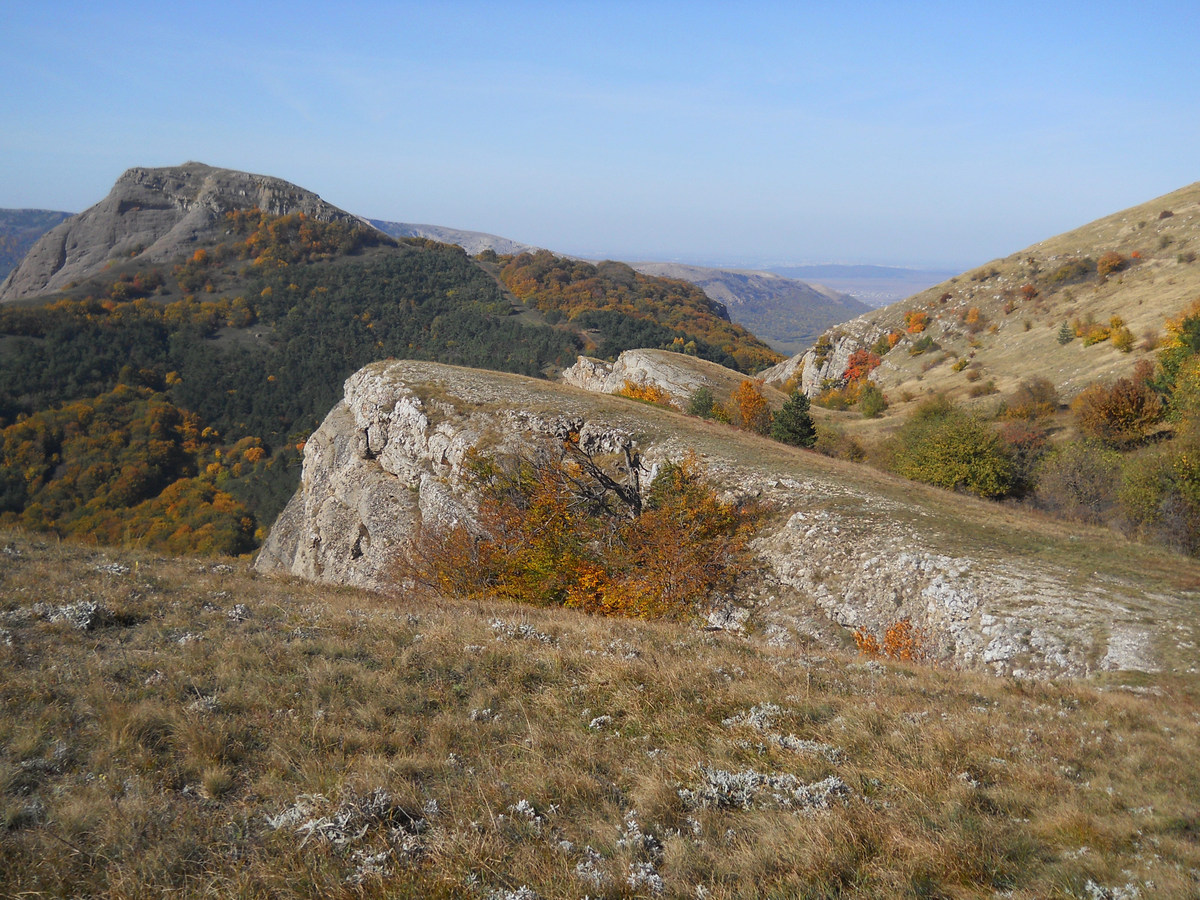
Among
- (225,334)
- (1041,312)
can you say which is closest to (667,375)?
(1041,312)

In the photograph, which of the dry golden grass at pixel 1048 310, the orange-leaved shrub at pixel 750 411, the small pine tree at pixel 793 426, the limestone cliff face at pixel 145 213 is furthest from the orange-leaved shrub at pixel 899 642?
the limestone cliff face at pixel 145 213

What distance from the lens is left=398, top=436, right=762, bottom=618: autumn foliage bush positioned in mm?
18891

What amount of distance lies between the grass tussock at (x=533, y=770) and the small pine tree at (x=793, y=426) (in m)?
25.5

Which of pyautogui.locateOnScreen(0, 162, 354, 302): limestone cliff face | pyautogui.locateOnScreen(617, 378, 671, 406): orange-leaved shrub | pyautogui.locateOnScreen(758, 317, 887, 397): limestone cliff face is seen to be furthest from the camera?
pyautogui.locateOnScreen(0, 162, 354, 302): limestone cliff face

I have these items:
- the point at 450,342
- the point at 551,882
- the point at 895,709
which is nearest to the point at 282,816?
the point at 551,882

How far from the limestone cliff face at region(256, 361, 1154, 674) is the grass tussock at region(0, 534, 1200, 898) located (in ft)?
14.4

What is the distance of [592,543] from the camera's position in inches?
830

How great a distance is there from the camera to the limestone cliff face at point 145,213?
145875 millimetres

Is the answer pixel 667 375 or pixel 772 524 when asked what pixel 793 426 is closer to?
pixel 772 524

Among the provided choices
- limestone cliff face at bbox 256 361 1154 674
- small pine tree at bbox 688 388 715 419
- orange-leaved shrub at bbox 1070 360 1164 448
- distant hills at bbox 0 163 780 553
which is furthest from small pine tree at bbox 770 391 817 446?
distant hills at bbox 0 163 780 553

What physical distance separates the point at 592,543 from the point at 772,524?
6491 millimetres

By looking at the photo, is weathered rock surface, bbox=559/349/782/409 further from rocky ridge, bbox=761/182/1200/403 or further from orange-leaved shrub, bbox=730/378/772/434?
rocky ridge, bbox=761/182/1200/403

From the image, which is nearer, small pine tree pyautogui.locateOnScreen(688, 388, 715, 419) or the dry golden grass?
small pine tree pyautogui.locateOnScreen(688, 388, 715, 419)

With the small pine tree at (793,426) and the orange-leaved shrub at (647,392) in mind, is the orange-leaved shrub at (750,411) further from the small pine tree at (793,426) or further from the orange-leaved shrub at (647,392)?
the orange-leaved shrub at (647,392)
